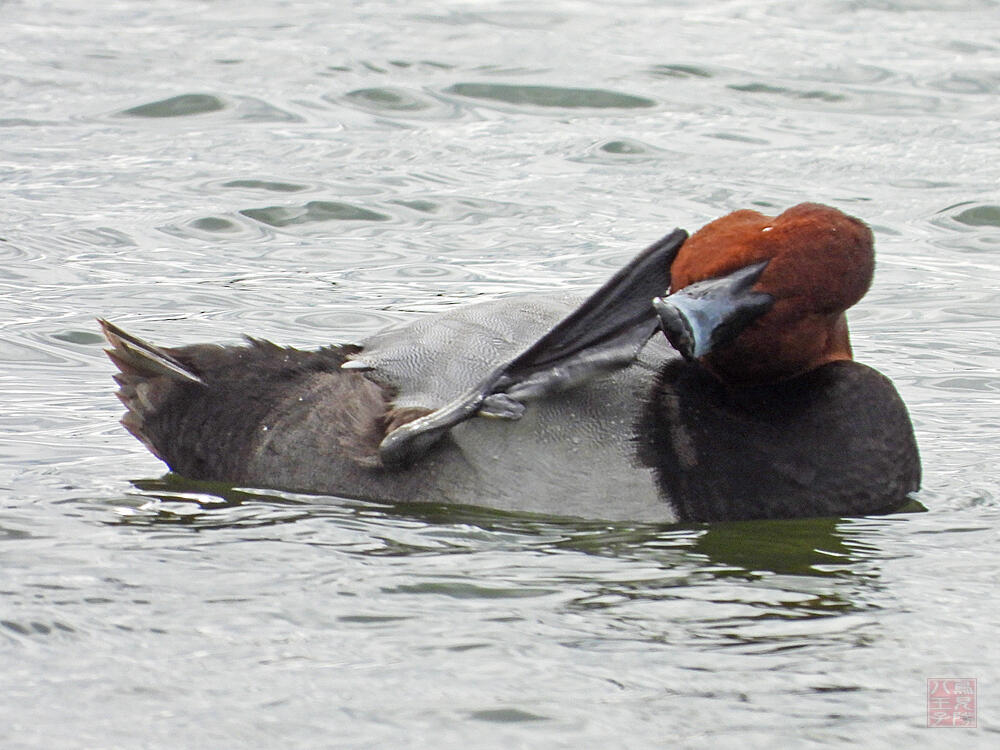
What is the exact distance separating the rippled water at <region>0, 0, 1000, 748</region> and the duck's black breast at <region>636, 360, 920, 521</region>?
0.08 metres

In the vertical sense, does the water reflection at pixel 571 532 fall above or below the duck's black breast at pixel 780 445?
below

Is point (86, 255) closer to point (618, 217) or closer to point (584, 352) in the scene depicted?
point (618, 217)

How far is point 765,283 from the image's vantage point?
4.09 m

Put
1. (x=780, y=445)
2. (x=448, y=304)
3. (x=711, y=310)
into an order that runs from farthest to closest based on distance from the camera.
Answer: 1. (x=448, y=304)
2. (x=780, y=445)
3. (x=711, y=310)

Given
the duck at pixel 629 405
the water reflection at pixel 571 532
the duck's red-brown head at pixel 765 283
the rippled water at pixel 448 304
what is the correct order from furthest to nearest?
the duck at pixel 629 405 < the duck's red-brown head at pixel 765 283 < the water reflection at pixel 571 532 < the rippled water at pixel 448 304

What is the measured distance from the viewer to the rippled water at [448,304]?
313 centimetres

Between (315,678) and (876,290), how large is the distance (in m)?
4.32

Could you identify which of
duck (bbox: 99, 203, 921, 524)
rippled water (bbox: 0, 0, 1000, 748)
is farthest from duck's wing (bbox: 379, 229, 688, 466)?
rippled water (bbox: 0, 0, 1000, 748)

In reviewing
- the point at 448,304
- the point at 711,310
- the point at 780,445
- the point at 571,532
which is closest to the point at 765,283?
the point at 711,310

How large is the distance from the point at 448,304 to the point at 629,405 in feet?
7.96

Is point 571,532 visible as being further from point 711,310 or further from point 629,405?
point 711,310

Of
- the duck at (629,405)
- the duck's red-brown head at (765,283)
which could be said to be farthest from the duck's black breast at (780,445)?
the duck's red-brown head at (765,283)

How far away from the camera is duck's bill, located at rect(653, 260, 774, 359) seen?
13.1 feet

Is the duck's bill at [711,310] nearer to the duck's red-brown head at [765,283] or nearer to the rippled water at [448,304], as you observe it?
the duck's red-brown head at [765,283]
